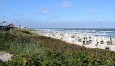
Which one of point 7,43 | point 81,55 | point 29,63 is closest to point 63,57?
point 81,55

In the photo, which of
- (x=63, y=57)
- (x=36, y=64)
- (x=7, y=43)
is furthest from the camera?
(x=7, y=43)

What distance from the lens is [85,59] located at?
10.9 meters

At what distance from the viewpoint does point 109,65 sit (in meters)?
10.0

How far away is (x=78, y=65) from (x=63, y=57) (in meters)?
1.38

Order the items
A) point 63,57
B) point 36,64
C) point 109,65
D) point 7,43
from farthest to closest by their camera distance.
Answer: point 7,43
point 63,57
point 36,64
point 109,65

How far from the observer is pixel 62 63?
34.1 ft

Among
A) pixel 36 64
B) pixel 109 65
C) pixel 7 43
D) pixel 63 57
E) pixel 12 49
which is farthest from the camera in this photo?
pixel 7 43

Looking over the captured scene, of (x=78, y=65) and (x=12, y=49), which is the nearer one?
(x=78, y=65)

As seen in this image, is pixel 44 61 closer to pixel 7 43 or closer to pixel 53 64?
pixel 53 64

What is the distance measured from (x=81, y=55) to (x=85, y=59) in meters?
0.78

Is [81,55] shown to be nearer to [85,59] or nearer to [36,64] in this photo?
[85,59]

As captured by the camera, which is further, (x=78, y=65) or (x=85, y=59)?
(x=85, y=59)

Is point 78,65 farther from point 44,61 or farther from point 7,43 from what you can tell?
point 7,43

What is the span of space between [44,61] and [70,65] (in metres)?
0.89
